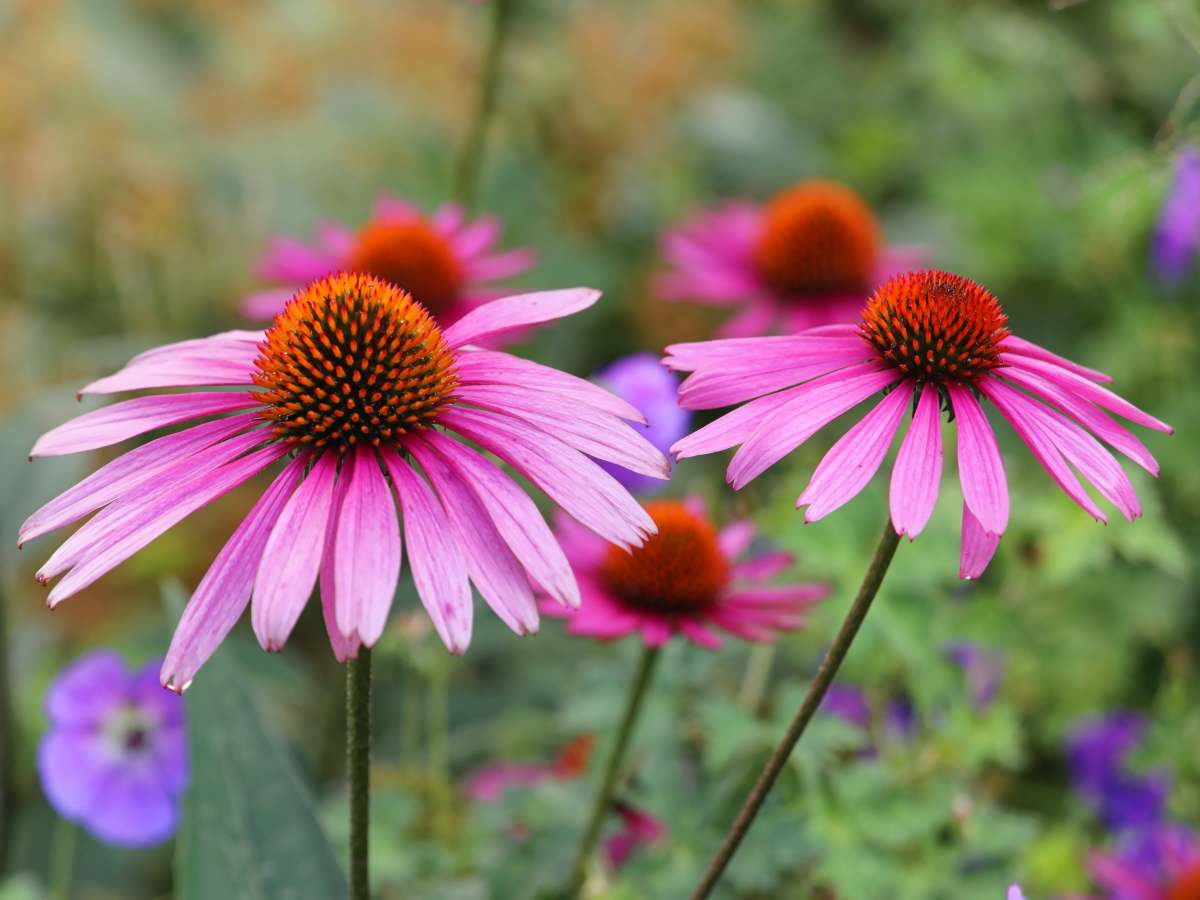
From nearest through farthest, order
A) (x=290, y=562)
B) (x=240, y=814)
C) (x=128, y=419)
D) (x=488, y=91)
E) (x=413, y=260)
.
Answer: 1. (x=290, y=562)
2. (x=128, y=419)
3. (x=240, y=814)
4. (x=413, y=260)
5. (x=488, y=91)

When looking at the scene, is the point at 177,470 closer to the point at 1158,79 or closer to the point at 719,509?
the point at 719,509

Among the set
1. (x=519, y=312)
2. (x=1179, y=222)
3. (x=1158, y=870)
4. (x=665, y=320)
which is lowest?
(x=1158, y=870)

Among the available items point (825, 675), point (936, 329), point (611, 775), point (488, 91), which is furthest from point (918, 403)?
point (488, 91)

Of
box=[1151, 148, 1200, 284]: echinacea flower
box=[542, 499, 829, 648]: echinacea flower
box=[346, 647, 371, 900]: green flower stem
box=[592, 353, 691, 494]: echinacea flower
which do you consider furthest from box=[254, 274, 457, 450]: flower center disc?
box=[1151, 148, 1200, 284]: echinacea flower

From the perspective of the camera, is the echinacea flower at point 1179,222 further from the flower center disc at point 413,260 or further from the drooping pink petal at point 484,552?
the drooping pink petal at point 484,552

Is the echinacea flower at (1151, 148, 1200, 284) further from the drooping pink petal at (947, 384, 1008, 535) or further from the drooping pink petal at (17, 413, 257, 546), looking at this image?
the drooping pink petal at (17, 413, 257, 546)

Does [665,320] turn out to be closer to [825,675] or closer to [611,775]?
[611,775]

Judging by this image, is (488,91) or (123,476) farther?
(488,91)
